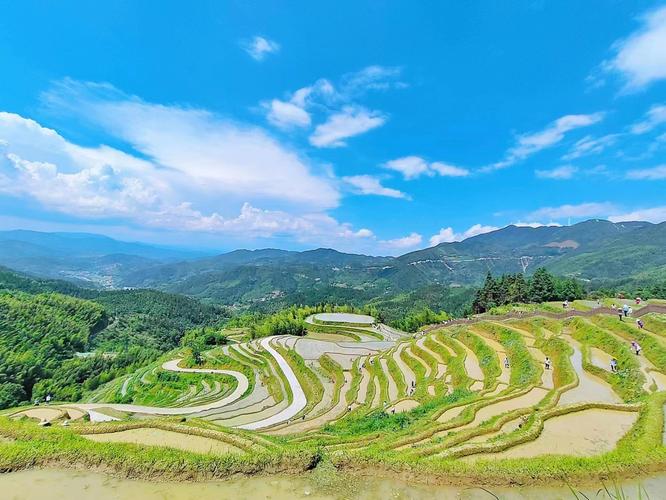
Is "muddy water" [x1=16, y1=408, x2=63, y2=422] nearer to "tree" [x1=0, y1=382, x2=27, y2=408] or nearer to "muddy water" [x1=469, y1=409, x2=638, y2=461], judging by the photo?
"muddy water" [x1=469, y1=409, x2=638, y2=461]

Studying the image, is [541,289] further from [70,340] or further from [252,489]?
[70,340]

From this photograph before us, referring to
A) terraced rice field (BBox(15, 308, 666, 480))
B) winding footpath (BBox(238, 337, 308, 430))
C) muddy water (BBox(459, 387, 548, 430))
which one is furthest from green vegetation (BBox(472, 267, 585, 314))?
muddy water (BBox(459, 387, 548, 430))

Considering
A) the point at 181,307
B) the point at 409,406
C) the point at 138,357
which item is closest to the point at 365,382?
the point at 409,406

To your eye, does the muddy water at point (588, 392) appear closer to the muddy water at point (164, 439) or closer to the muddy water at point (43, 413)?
the muddy water at point (164, 439)

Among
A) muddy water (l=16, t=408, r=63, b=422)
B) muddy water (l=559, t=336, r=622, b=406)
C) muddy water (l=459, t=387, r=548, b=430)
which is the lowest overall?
muddy water (l=16, t=408, r=63, b=422)

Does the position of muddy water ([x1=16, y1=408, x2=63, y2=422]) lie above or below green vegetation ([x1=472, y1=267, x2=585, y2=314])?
below

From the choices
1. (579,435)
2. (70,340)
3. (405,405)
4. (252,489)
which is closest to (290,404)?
(405,405)
